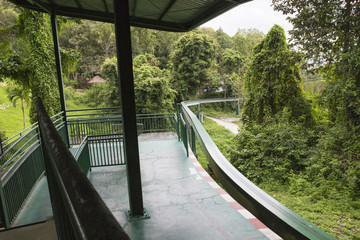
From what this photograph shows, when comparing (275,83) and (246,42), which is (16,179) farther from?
(246,42)

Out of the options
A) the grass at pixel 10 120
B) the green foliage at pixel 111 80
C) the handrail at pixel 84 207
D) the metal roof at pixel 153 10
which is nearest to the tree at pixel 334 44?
the metal roof at pixel 153 10

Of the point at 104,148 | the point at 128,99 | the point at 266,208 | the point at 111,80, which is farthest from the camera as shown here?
the point at 111,80

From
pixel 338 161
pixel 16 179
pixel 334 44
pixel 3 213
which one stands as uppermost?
pixel 334 44

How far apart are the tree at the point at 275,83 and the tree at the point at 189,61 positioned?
40.8 ft

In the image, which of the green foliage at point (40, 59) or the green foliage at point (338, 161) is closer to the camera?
the green foliage at point (338, 161)

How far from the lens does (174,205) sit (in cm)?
480

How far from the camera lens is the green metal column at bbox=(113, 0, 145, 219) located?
3.72 metres

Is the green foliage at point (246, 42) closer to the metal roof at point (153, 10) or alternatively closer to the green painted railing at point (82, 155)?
the metal roof at point (153, 10)

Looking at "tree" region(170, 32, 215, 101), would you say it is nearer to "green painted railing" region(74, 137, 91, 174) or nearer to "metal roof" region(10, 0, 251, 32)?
"metal roof" region(10, 0, 251, 32)

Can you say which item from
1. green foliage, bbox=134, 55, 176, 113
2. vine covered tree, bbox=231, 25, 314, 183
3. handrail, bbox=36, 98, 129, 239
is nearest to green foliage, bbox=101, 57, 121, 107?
green foliage, bbox=134, 55, 176, 113

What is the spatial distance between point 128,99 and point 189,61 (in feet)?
73.6

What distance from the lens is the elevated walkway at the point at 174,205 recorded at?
156 inches

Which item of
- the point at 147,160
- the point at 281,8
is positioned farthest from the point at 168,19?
the point at 281,8

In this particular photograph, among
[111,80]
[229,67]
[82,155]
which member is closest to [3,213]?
[82,155]
